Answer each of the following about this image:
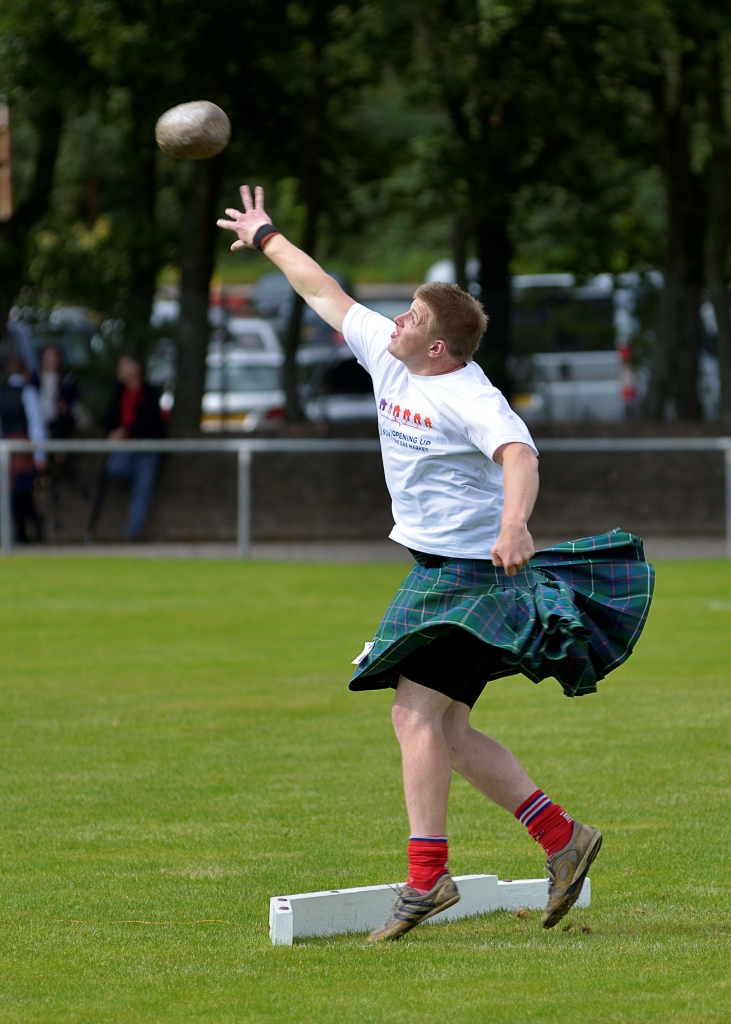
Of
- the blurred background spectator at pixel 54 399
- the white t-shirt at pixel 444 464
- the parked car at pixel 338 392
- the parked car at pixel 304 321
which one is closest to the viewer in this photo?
the white t-shirt at pixel 444 464

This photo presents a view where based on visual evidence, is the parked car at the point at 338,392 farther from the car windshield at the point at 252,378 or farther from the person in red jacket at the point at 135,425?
the person in red jacket at the point at 135,425

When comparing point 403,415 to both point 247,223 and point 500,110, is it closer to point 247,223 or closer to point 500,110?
point 247,223

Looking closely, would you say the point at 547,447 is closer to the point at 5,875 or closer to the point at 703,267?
the point at 703,267

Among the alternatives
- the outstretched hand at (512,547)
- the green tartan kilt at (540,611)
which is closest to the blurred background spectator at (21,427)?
the green tartan kilt at (540,611)

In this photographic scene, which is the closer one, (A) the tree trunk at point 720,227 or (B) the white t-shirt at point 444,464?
(B) the white t-shirt at point 444,464

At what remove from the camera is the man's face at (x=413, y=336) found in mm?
5055

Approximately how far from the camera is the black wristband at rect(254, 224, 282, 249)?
224 inches

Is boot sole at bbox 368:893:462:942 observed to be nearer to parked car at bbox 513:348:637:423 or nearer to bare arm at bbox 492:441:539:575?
bare arm at bbox 492:441:539:575

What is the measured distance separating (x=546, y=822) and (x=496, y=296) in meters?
15.4

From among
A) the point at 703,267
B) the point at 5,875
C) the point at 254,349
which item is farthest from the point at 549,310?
the point at 5,875

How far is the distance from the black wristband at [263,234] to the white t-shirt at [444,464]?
85 cm

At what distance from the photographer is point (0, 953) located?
478 cm

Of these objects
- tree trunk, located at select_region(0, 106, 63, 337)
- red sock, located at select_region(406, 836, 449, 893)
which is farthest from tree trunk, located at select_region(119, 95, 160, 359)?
red sock, located at select_region(406, 836, 449, 893)

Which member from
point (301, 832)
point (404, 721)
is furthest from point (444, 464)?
point (301, 832)
